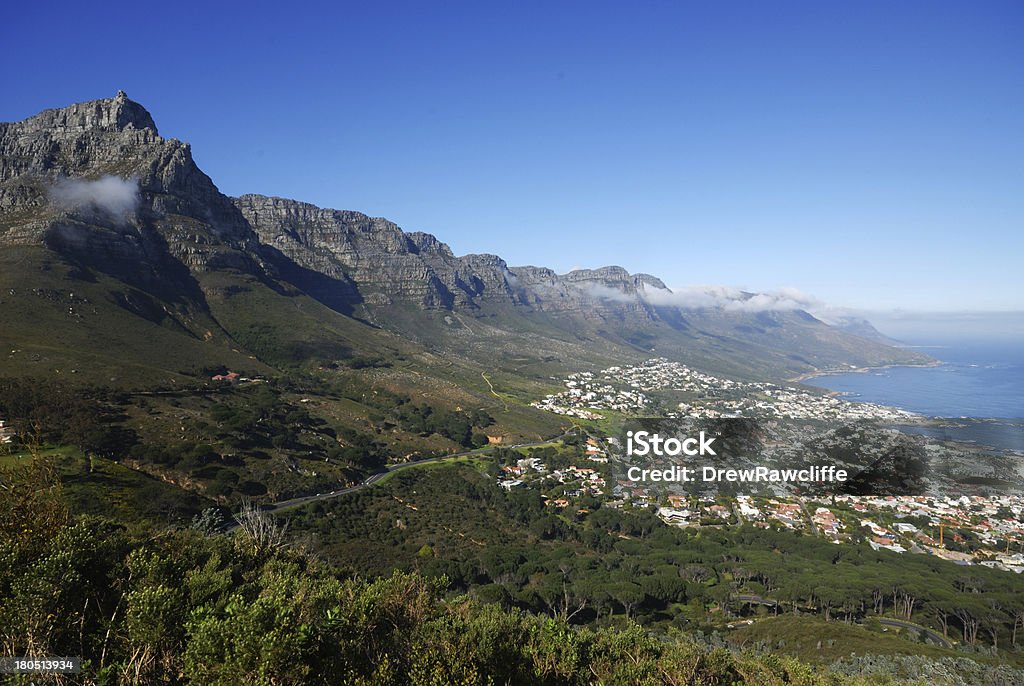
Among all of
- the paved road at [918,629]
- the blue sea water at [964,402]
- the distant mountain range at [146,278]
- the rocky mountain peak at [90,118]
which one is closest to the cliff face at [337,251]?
the distant mountain range at [146,278]

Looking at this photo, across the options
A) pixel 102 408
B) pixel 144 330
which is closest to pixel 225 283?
pixel 144 330

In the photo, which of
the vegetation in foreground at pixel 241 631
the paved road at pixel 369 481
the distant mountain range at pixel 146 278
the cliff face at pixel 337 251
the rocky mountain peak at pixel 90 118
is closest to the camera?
the vegetation in foreground at pixel 241 631

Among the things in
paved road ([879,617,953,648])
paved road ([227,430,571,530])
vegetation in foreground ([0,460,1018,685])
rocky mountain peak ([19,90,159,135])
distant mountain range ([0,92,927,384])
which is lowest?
paved road ([879,617,953,648])

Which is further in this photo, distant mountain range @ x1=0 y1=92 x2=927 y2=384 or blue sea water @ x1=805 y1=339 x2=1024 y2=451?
blue sea water @ x1=805 y1=339 x2=1024 y2=451

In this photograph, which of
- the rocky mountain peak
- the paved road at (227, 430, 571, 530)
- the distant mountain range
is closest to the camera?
the paved road at (227, 430, 571, 530)

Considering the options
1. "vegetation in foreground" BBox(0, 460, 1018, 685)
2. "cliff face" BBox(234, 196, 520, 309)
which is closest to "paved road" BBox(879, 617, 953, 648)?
"vegetation in foreground" BBox(0, 460, 1018, 685)

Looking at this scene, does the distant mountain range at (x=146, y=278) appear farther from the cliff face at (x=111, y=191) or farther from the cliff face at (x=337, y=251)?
the cliff face at (x=337, y=251)

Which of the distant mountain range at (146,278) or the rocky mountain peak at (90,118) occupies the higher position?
the rocky mountain peak at (90,118)

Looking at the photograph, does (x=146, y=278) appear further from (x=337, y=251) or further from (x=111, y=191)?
(x=337, y=251)

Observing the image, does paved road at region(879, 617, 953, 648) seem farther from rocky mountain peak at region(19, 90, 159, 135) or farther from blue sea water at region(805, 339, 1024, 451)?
rocky mountain peak at region(19, 90, 159, 135)

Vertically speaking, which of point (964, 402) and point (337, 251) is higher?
point (337, 251)

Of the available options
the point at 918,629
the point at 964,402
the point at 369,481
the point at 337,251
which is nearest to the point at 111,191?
the point at 337,251
